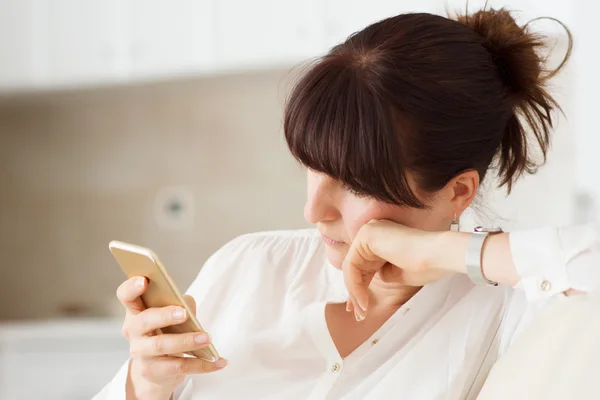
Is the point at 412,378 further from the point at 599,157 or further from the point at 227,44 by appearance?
the point at 227,44

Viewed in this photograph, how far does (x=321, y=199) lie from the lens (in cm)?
111

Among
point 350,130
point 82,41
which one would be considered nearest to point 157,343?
point 350,130

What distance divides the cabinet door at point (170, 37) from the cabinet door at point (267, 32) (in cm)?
6

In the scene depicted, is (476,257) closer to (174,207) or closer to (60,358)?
(60,358)

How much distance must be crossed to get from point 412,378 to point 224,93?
252 centimetres

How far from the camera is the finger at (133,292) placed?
3.26 ft

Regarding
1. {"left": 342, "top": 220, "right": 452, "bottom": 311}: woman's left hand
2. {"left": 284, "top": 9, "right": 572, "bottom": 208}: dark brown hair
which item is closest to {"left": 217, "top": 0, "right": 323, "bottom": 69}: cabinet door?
{"left": 284, "top": 9, "right": 572, "bottom": 208}: dark brown hair

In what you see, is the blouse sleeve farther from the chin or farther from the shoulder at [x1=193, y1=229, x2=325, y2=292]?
the shoulder at [x1=193, y1=229, x2=325, y2=292]

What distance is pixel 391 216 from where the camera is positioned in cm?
112

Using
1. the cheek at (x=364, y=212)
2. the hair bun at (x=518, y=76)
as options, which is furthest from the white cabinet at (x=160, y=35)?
the cheek at (x=364, y=212)

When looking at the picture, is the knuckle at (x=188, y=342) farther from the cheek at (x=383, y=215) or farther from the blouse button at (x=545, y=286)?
the blouse button at (x=545, y=286)

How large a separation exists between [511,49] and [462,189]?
221mm

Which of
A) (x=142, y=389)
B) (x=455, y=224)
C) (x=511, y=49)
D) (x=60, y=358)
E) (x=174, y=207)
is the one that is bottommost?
(x=60, y=358)

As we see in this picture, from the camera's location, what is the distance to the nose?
43.6 inches
